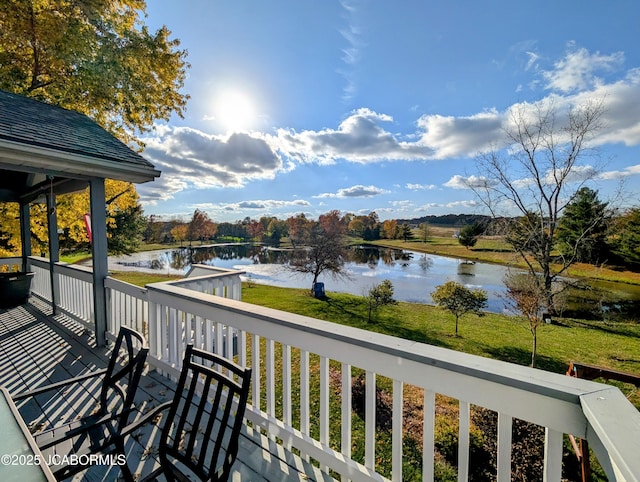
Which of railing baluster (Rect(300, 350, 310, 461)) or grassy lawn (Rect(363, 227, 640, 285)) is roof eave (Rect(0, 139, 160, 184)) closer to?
railing baluster (Rect(300, 350, 310, 461))

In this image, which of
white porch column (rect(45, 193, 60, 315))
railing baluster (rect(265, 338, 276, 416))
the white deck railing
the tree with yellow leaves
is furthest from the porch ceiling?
railing baluster (rect(265, 338, 276, 416))

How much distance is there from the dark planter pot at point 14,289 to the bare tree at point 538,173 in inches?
552

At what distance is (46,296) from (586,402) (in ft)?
27.2

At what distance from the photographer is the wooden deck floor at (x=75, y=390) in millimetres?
2002

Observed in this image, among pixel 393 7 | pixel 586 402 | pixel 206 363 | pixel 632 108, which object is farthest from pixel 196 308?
pixel 632 108

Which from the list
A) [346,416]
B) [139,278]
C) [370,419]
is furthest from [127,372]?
[139,278]

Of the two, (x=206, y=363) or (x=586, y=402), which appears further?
(x=206, y=363)

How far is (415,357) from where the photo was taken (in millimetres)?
1348

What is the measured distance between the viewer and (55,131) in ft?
12.9

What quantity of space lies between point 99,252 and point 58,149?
132 cm

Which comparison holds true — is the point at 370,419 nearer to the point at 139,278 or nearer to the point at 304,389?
the point at 304,389

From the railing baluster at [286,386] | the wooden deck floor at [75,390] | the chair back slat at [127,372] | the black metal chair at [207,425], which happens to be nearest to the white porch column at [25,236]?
the wooden deck floor at [75,390]

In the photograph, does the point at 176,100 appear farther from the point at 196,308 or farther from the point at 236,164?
the point at 236,164

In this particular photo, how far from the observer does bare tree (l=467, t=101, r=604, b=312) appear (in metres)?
10.5
